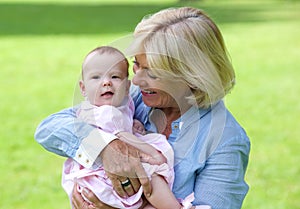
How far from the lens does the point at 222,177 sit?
9.08 feet

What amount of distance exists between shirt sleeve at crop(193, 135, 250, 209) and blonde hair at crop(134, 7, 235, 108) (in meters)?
0.20

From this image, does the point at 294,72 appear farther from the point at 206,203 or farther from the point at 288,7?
the point at 288,7

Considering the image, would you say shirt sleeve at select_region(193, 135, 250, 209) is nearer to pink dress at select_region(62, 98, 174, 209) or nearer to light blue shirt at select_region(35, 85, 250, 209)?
light blue shirt at select_region(35, 85, 250, 209)

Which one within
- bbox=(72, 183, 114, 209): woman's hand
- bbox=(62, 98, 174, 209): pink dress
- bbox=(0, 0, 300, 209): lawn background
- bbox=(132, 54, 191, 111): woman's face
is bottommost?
bbox=(0, 0, 300, 209): lawn background

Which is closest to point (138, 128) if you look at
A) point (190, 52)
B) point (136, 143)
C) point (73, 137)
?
point (136, 143)

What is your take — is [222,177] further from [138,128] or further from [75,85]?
[75,85]

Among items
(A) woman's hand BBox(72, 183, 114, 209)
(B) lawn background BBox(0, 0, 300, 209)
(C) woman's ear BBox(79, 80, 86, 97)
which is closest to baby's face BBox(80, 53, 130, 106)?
(C) woman's ear BBox(79, 80, 86, 97)

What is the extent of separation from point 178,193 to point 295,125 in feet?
18.4

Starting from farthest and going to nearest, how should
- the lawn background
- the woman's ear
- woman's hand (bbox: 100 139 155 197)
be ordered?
the lawn background < the woman's ear < woman's hand (bbox: 100 139 155 197)

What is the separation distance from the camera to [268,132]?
25.9ft

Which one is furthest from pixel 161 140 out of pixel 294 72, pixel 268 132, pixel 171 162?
pixel 294 72

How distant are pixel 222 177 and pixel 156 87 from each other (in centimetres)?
42

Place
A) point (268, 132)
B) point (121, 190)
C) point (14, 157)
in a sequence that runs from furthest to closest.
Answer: point (268, 132) → point (14, 157) → point (121, 190)

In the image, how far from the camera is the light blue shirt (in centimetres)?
277
